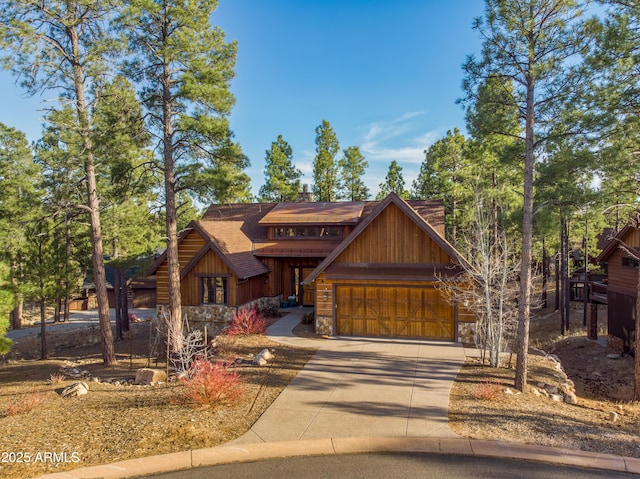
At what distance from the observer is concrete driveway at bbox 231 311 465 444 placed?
7844 mm

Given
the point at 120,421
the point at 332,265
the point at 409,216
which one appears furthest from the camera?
the point at 332,265

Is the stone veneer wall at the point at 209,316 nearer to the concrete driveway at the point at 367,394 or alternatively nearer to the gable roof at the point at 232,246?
the gable roof at the point at 232,246

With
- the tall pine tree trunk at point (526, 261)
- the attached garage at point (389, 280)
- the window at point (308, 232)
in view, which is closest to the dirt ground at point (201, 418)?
the tall pine tree trunk at point (526, 261)

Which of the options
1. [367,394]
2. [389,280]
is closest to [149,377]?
[367,394]

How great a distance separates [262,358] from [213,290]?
309 inches

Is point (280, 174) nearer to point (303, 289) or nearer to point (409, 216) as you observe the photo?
point (303, 289)

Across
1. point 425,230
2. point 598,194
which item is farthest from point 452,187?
point 598,194

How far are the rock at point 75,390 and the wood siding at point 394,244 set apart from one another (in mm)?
10008

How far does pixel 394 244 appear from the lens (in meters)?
15.7

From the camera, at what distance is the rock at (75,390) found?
1003 centimetres

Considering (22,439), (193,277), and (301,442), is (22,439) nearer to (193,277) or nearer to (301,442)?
(301,442)

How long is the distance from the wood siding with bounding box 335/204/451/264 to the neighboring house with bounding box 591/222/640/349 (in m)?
8.27

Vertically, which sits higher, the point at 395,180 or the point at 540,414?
the point at 395,180

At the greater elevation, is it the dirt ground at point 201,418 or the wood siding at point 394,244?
the wood siding at point 394,244
